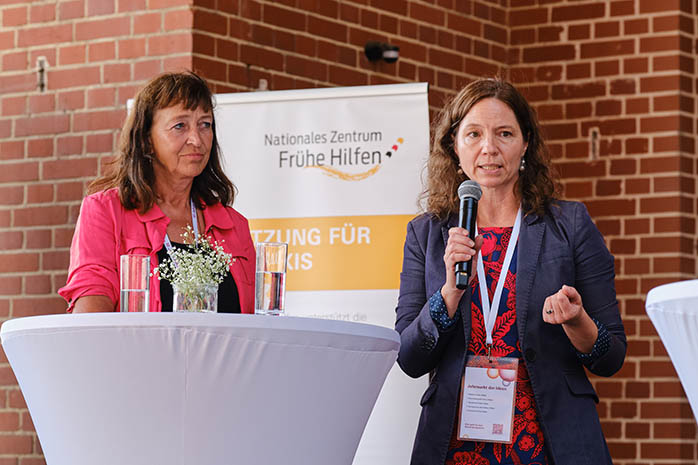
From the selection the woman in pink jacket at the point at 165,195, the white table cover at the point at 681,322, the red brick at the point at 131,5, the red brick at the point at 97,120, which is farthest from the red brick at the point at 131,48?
the white table cover at the point at 681,322

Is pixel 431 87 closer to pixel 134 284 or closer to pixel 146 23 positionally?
pixel 146 23

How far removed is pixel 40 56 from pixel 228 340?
3176 millimetres

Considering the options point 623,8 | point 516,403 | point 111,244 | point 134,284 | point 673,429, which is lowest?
point 673,429

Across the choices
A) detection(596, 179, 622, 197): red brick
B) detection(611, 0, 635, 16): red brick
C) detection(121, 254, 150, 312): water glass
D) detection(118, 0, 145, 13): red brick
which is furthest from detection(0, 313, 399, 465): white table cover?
detection(611, 0, 635, 16): red brick

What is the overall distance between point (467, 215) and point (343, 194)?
148cm

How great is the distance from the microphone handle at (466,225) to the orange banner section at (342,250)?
133 centimetres

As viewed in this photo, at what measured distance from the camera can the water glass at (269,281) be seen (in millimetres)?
2520

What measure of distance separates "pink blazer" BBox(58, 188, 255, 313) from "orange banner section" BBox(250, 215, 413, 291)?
0.96 m

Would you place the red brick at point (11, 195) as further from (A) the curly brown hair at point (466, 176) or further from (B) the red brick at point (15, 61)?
(A) the curly brown hair at point (466, 176)

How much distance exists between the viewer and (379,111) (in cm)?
414

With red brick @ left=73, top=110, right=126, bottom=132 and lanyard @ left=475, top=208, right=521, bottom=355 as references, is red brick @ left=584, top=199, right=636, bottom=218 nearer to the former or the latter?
red brick @ left=73, top=110, right=126, bottom=132

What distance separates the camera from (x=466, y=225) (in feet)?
8.84

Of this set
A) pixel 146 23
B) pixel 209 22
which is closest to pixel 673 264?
pixel 209 22

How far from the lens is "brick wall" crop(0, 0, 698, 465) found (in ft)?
15.8
